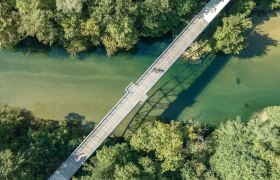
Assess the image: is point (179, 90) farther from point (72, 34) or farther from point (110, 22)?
point (72, 34)

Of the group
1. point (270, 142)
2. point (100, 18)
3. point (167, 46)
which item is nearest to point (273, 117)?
point (270, 142)

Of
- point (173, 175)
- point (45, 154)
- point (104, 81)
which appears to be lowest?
point (45, 154)

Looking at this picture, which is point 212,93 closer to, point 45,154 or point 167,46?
point 167,46

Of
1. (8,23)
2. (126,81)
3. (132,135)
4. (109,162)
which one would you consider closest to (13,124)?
(8,23)

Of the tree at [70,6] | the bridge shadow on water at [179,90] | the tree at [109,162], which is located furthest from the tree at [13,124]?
the tree at [70,6]

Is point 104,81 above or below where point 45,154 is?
above

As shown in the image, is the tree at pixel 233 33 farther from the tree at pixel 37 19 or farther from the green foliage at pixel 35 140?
the green foliage at pixel 35 140
